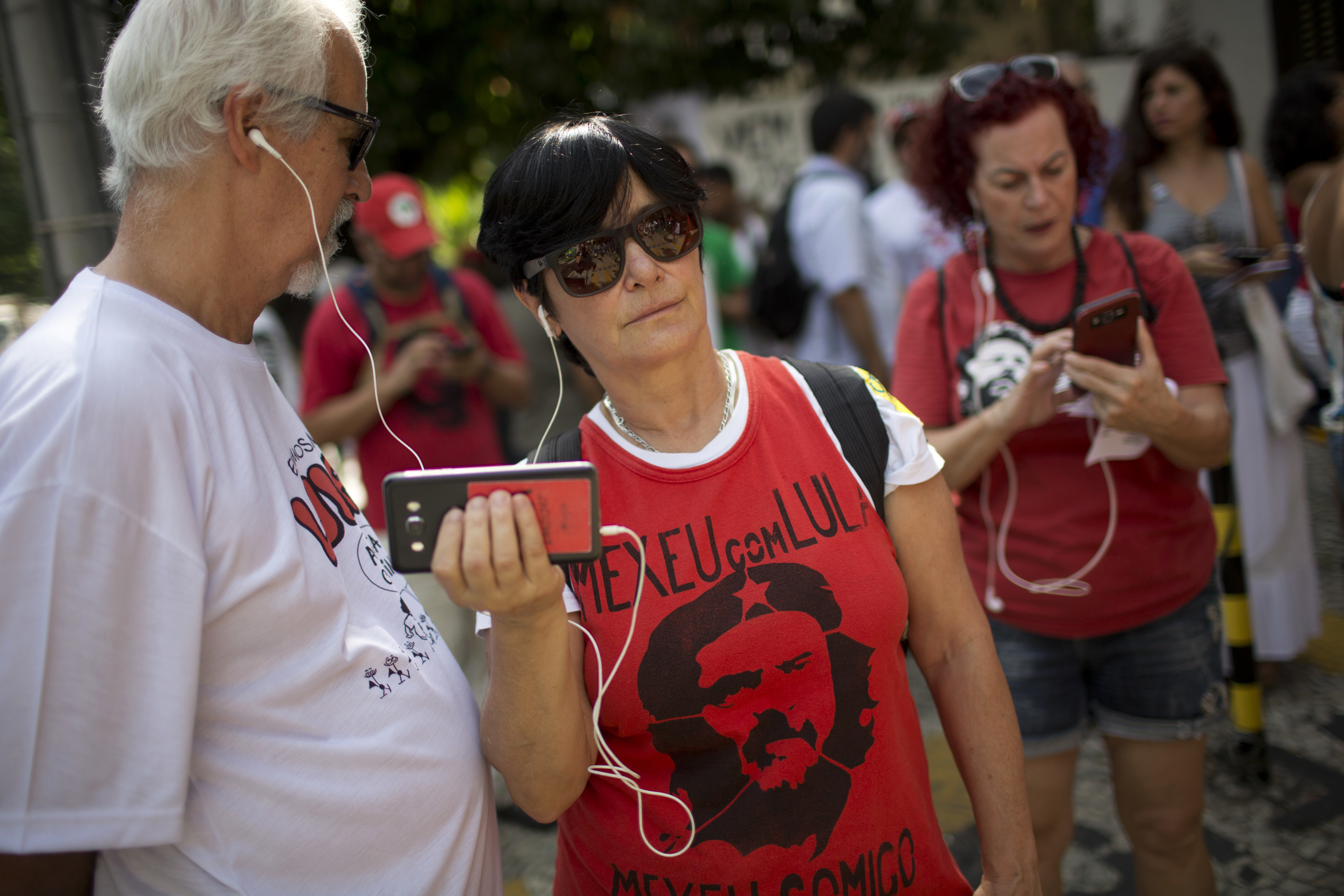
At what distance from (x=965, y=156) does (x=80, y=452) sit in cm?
219

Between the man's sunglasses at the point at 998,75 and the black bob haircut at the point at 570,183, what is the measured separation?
1.13 meters

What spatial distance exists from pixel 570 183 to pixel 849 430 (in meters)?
0.65

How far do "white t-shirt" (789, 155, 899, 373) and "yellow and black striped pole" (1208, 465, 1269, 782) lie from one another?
2.09 meters

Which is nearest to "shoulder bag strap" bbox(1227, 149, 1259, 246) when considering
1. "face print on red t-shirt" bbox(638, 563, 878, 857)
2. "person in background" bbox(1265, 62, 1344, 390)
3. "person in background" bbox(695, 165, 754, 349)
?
"person in background" bbox(1265, 62, 1344, 390)

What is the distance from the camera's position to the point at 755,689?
155 cm

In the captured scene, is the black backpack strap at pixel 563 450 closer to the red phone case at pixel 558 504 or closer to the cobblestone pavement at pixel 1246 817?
the red phone case at pixel 558 504

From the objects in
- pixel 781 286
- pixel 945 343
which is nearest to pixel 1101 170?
pixel 945 343

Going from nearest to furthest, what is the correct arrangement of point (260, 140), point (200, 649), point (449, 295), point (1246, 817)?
point (200, 649), point (260, 140), point (1246, 817), point (449, 295)

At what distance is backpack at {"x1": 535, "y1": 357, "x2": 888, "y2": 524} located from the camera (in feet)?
5.43

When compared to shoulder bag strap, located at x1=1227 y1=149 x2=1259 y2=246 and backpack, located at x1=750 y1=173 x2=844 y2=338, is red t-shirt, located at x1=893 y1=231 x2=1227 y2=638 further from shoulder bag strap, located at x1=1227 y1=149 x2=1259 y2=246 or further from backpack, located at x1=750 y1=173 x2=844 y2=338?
backpack, located at x1=750 y1=173 x2=844 y2=338

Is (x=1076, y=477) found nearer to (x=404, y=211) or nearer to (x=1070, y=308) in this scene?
(x=1070, y=308)

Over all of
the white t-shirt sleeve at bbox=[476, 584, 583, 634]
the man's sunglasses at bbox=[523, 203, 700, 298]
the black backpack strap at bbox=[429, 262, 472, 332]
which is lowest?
the white t-shirt sleeve at bbox=[476, 584, 583, 634]

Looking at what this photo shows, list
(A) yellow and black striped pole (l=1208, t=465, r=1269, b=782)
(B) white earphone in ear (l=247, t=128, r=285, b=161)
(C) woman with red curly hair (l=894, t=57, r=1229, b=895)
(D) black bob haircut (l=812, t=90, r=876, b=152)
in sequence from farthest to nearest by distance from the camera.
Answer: (D) black bob haircut (l=812, t=90, r=876, b=152)
(A) yellow and black striped pole (l=1208, t=465, r=1269, b=782)
(C) woman with red curly hair (l=894, t=57, r=1229, b=895)
(B) white earphone in ear (l=247, t=128, r=285, b=161)

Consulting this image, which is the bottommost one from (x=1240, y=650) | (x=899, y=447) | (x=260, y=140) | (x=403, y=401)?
(x=1240, y=650)
